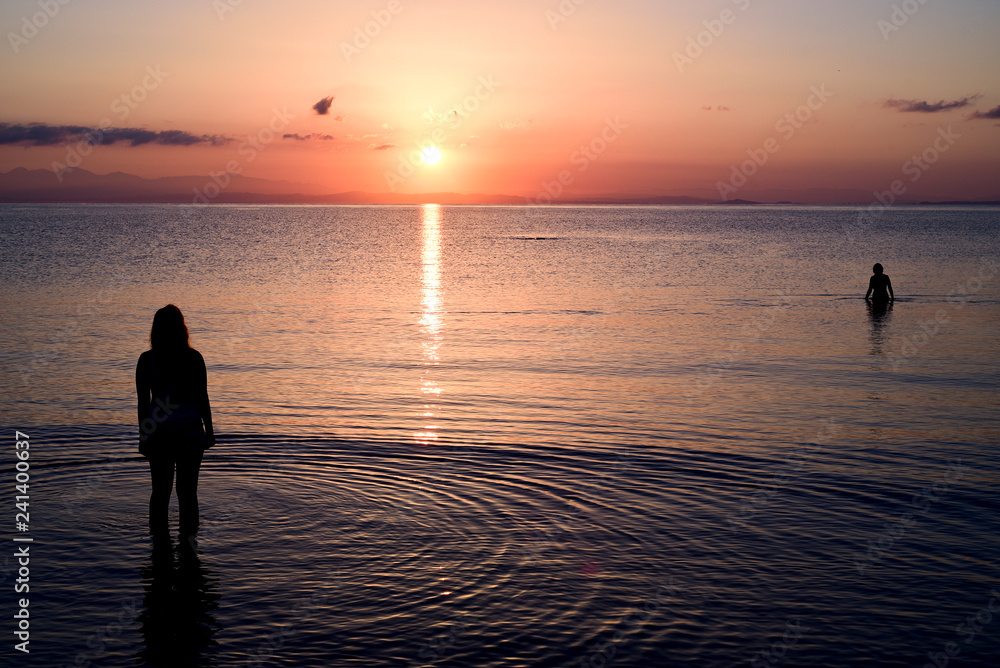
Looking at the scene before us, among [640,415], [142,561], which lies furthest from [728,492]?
[142,561]

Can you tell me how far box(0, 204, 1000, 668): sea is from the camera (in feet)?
25.0

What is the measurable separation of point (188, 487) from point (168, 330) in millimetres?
1809

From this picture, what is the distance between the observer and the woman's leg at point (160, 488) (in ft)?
29.5

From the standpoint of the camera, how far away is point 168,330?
8.57 metres

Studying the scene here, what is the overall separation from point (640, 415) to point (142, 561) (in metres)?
9.90

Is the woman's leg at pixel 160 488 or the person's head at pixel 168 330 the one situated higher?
the person's head at pixel 168 330

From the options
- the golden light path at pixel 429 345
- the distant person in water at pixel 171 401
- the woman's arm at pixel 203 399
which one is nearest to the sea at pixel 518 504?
the golden light path at pixel 429 345

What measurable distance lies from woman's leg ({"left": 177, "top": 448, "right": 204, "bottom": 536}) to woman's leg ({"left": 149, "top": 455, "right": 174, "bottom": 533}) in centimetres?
10

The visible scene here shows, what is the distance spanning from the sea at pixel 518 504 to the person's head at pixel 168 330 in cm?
227

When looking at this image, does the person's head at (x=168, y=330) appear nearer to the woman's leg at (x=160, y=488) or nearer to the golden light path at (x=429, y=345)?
the woman's leg at (x=160, y=488)

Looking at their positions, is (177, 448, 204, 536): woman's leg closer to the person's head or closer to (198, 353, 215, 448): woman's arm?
(198, 353, 215, 448): woman's arm

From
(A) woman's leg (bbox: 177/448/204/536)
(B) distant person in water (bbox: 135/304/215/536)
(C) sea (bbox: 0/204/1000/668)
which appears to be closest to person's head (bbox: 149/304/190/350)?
(B) distant person in water (bbox: 135/304/215/536)

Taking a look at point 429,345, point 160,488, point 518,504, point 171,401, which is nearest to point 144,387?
point 171,401

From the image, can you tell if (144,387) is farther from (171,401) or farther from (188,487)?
(188,487)
